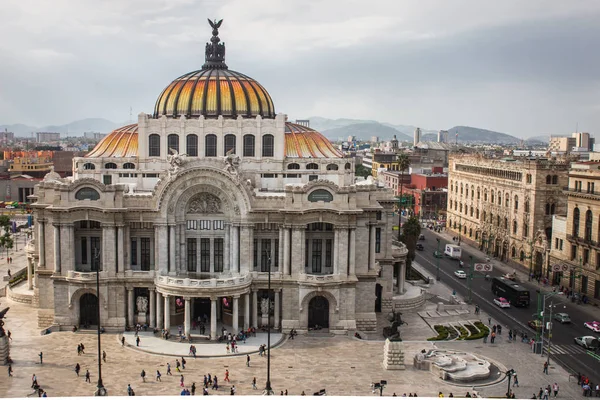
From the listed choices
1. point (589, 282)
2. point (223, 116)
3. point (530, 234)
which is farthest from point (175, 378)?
point (530, 234)

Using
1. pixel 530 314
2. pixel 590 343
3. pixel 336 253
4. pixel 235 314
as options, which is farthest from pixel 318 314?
pixel 590 343

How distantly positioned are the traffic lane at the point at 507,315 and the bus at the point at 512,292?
3.15ft

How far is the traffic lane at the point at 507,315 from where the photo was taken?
5931cm

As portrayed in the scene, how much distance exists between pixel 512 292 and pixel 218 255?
37.2 m

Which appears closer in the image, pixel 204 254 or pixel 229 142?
pixel 204 254

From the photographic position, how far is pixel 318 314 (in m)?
67.0

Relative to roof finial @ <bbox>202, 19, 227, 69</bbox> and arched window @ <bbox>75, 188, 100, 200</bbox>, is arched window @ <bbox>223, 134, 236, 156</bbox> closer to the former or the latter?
roof finial @ <bbox>202, 19, 227, 69</bbox>

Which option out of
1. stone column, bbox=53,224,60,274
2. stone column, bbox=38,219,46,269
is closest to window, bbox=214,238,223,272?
stone column, bbox=53,224,60,274

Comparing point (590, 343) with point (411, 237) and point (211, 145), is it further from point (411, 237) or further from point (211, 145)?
point (211, 145)

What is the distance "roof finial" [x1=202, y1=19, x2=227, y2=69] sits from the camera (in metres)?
84.0

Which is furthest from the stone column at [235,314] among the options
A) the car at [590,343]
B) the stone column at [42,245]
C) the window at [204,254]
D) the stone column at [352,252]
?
the car at [590,343]

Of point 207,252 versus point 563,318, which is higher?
point 207,252

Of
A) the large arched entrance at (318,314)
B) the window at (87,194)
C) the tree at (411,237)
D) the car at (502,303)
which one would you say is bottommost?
the car at (502,303)

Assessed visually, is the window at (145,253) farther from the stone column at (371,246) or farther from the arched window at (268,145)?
the stone column at (371,246)
